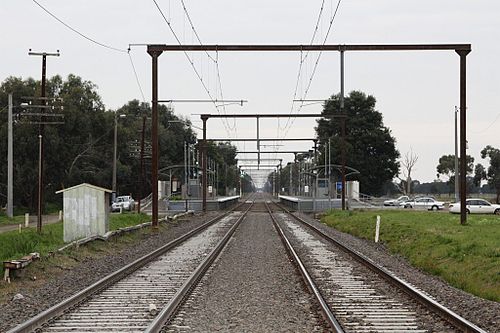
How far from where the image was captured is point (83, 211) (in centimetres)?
2778

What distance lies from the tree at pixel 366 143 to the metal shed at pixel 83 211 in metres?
75.9

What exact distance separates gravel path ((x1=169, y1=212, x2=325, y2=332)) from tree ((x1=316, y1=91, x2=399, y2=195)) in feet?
273

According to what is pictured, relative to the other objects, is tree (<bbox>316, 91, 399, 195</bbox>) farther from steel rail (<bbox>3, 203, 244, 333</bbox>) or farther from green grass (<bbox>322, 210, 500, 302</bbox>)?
steel rail (<bbox>3, 203, 244, 333</bbox>)

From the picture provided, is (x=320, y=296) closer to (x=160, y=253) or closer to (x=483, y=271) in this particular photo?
(x=483, y=271)

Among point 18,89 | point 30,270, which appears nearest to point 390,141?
point 18,89

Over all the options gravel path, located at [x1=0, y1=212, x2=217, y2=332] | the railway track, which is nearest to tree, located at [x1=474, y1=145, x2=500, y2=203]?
gravel path, located at [x1=0, y1=212, x2=217, y2=332]

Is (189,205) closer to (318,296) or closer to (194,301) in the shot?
(194,301)

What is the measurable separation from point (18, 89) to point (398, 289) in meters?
64.6

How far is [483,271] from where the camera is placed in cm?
1828

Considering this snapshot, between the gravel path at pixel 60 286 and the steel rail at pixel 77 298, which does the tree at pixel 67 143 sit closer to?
the gravel path at pixel 60 286

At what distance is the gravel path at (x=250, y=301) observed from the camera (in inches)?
454

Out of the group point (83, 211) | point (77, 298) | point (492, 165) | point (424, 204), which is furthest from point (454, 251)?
point (492, 165)

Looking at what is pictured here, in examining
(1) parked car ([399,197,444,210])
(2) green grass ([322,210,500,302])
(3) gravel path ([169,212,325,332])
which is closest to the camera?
(3) gravel path ([169,212,325,332])

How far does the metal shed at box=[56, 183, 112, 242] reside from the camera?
2769cm
